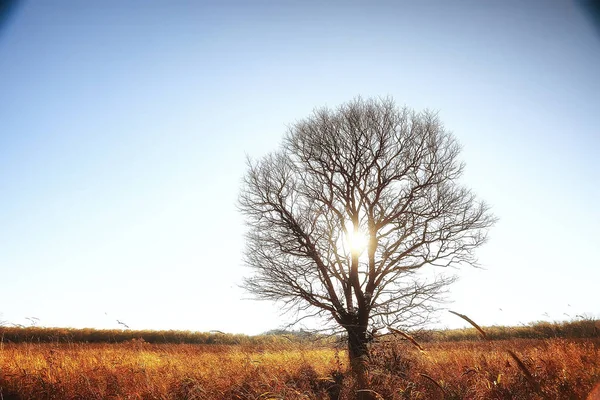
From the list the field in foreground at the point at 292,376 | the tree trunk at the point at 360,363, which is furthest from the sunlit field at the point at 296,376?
the tree trunk at the point at 360,363

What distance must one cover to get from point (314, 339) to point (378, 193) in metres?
4.92

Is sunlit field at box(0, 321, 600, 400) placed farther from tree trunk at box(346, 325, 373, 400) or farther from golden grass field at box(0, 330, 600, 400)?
tree trunk at box(346, 325, 373, 400)

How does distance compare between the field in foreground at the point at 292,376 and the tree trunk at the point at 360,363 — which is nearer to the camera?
the field in foreground at the point at 292,376

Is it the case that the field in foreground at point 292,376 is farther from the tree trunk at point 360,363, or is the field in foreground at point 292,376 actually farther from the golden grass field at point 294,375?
the tree trunk at point 360,363

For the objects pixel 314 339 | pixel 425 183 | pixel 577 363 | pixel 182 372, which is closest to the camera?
pixel 577 363

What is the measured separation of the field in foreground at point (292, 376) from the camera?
4.87 metres

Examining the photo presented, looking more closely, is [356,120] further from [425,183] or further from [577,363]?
[577,363]

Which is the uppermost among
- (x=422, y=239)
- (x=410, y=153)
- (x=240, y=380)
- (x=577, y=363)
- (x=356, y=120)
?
(x=356, y=120)

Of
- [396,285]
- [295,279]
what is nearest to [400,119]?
[396,285]

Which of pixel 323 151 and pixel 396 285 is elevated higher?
pixel 323 151

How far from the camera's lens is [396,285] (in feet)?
34.8

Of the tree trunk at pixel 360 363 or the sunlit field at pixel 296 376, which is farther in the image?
the tree trunk at pixel 360 363

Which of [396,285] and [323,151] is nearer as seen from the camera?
[396,285]

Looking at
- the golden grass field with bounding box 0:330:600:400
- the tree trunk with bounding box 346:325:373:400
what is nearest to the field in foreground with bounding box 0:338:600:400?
the golden grass field with bounding box 0:330:600:400
